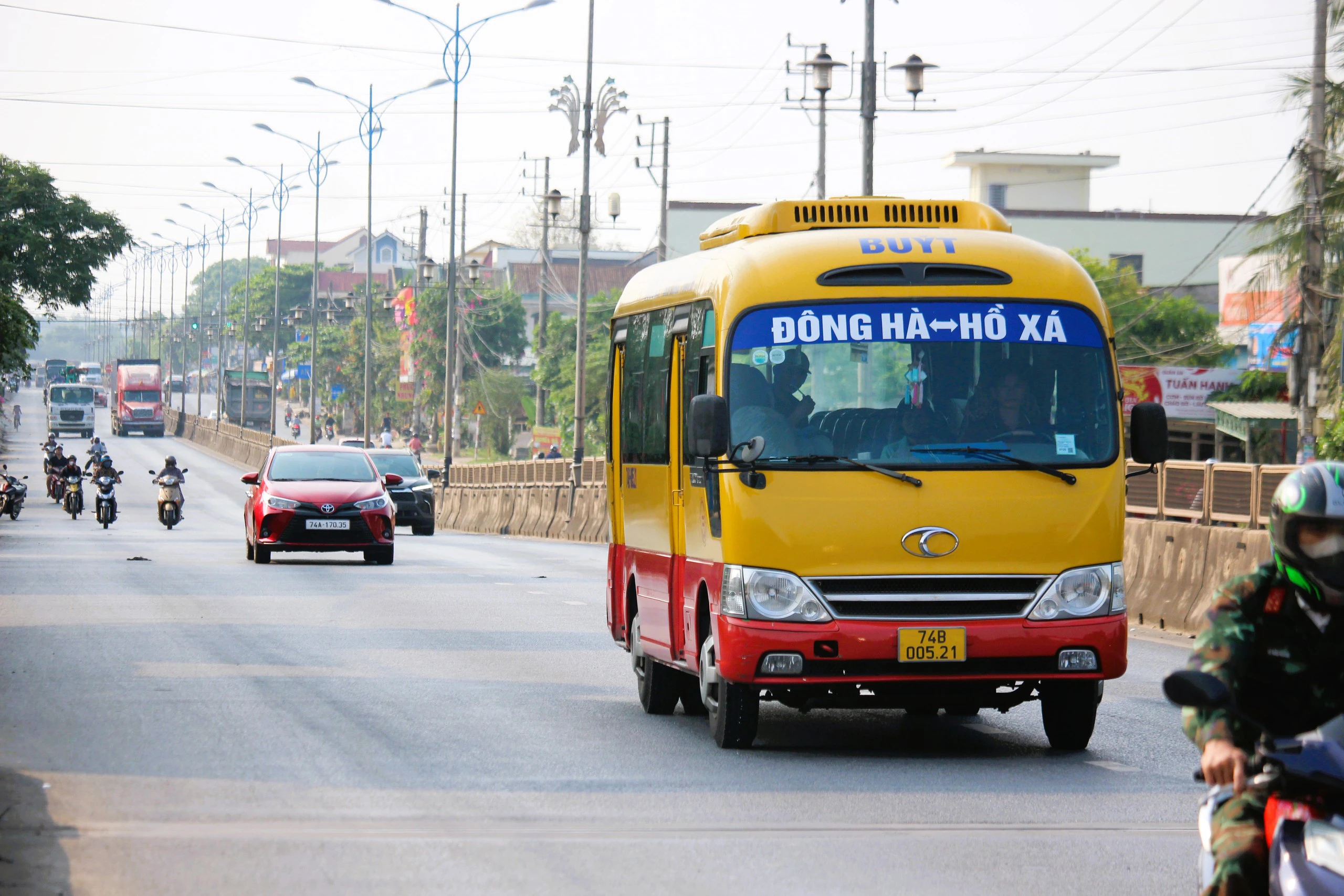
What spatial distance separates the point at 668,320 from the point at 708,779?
3.13 meters

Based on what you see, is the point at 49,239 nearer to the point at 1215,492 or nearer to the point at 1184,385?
the point at 1184,385

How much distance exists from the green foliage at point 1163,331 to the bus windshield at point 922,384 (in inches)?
1714

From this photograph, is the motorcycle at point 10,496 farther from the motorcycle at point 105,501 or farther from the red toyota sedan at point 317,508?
the red toyota sedan at point 317,508

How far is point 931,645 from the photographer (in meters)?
9.39

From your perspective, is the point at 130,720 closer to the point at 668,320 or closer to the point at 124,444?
the point at 668,320

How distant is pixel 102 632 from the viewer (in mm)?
16266

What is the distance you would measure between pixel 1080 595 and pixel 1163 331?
49181 mm

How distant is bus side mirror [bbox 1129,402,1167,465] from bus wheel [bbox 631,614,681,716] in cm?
306

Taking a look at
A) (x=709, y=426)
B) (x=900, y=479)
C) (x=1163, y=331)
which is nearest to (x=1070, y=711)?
(x=900, y=479)

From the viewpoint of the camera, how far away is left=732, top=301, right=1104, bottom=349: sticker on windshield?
32.7 feet

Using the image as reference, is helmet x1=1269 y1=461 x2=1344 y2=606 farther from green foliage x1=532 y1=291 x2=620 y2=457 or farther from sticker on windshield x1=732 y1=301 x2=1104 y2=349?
green foliage x1=532 y1=291 x2=620 y2=457

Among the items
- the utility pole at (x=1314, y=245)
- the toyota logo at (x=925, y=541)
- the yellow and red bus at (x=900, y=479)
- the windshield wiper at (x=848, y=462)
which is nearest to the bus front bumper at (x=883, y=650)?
the yellow and red bus at (x=900, y=479)

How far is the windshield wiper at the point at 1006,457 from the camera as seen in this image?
31.9 ft

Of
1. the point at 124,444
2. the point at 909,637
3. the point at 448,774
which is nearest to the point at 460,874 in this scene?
the point at 448,774
